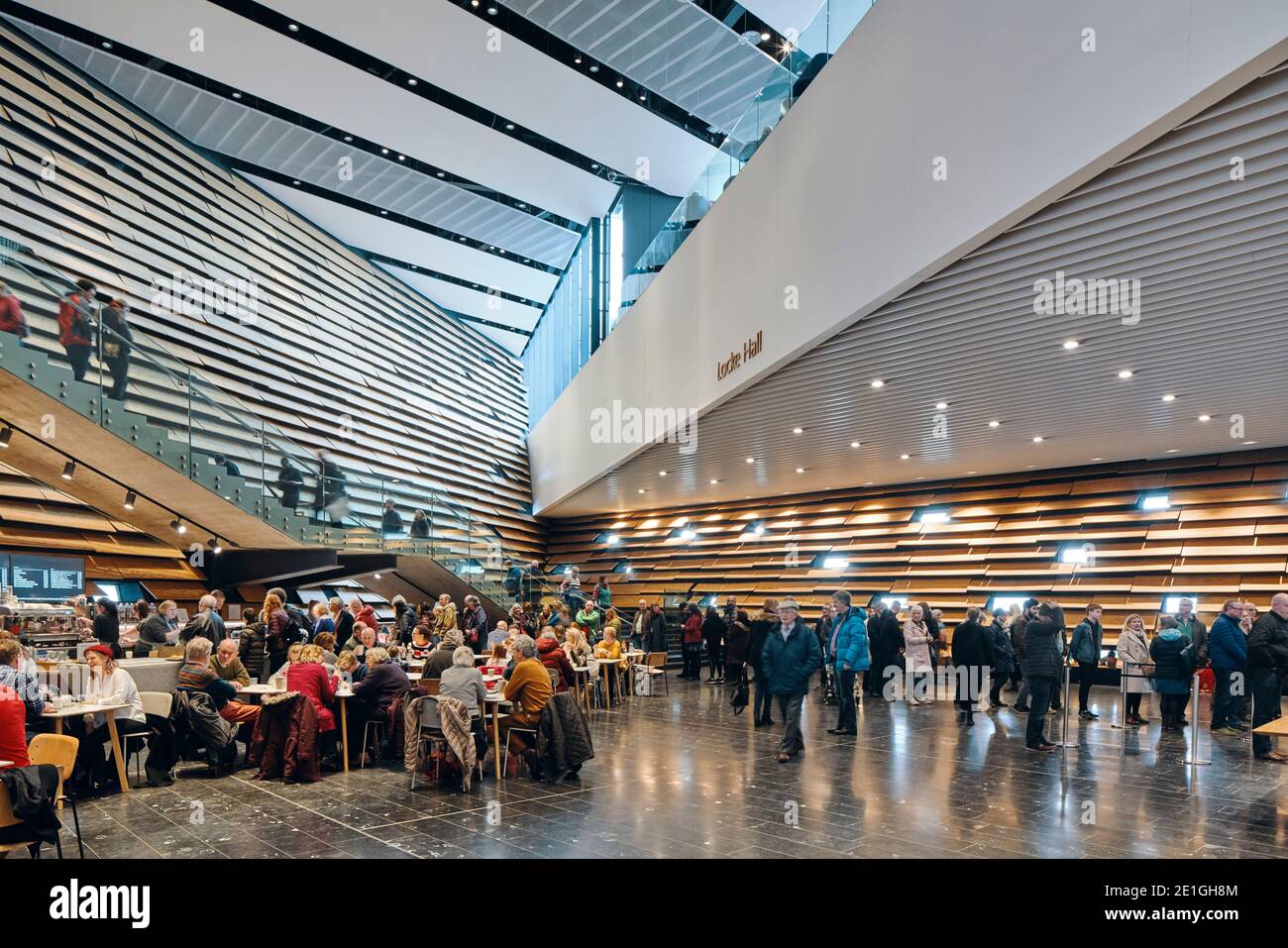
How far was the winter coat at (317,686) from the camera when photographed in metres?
6.48

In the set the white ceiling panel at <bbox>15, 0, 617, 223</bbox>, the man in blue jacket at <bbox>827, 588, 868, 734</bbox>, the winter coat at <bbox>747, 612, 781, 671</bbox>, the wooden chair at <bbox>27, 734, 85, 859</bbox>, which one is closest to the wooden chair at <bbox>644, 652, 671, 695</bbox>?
the winter coat at <bbox>747, 612, 781, 671</bbox>

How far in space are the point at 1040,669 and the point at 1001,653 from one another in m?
2.93

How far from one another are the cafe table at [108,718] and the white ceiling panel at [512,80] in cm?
1065

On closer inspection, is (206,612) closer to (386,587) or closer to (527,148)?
(386,587)

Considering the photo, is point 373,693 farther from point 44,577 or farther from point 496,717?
point 44,577

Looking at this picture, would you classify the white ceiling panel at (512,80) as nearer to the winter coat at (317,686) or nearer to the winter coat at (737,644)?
the winter coat at (737,644)

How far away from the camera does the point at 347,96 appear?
14.3 m

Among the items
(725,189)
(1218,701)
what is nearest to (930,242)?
(725,189)

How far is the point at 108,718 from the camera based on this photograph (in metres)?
5.86

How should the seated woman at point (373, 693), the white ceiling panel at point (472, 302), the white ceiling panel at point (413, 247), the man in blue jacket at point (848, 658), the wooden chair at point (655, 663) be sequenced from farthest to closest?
the white ceiling panel at point (472, 302) → the white ceiling panel at point (413, 247) → the wooden chair at point (655, 663) → the man in blue jacket at point (848, 658) → the seated woman at point (373, 693)

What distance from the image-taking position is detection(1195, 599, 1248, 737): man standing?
25.9 ft

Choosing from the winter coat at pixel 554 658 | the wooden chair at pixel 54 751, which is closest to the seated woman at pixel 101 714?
the wooden chair at pixel 54 751

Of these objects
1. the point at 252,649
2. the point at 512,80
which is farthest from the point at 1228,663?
the point at 512,80

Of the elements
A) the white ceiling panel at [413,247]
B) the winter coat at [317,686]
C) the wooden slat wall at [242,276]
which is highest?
the white ceiling panel at [413,247]
